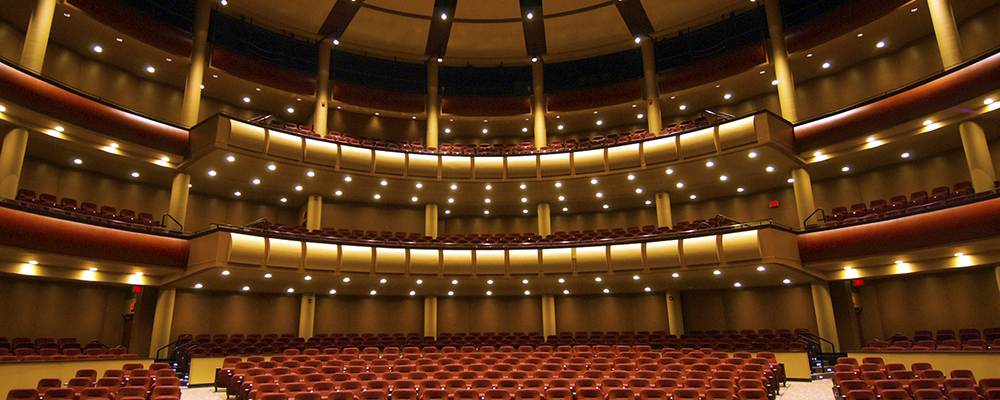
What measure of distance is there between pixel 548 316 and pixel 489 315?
2.04 meters

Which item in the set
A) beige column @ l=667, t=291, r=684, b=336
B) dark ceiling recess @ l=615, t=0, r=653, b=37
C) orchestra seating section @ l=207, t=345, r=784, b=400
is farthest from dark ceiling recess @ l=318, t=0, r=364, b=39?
beige column @ l=667, t=291, r=684, b=336

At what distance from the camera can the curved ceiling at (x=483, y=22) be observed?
18422mm

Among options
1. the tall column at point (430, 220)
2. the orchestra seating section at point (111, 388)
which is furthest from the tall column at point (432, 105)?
the orchestra seating section at point (111, 388)

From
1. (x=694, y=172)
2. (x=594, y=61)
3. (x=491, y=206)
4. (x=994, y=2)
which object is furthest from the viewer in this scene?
(x=594, y=61)

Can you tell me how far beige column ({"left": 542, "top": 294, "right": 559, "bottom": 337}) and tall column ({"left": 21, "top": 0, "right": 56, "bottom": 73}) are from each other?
14237mm

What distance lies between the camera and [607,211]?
20.3 m

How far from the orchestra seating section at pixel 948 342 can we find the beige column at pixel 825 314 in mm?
989

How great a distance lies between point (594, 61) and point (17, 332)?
18761 mm


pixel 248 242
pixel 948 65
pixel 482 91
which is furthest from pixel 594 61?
pixel 248 242

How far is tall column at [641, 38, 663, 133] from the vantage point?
19058 mm

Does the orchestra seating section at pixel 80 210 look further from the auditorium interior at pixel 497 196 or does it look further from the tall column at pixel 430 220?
the tall column at pixel 430 220

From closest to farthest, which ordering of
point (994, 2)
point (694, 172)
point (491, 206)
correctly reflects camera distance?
point (994, 2)
point (694, 172)
point (491, 206)

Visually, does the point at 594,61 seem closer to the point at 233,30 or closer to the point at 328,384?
the point at 233,30

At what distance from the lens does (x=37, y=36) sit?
13.4 m
